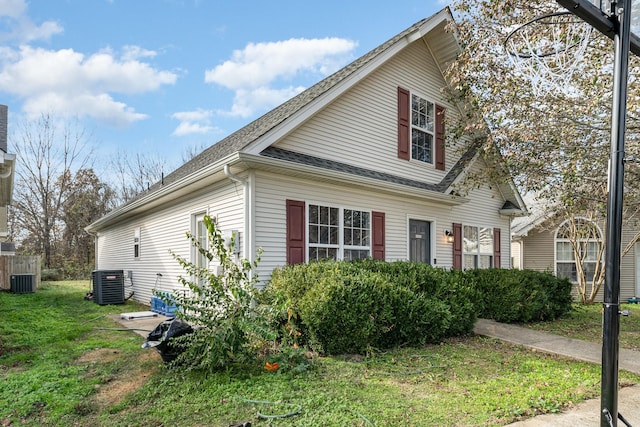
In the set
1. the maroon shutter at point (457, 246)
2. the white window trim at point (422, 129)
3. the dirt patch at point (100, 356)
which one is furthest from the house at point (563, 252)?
the dirt patch at point (100, 356)

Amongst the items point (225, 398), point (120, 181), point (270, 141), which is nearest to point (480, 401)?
point (225, 398)

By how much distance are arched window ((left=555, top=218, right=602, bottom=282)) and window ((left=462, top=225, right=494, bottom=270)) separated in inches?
146

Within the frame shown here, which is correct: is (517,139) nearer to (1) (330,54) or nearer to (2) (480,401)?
(2) (480,401)

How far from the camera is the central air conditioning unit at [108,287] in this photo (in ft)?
33.9

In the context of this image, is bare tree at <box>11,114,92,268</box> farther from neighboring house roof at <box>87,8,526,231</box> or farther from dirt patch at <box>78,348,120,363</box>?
dirt patch at <box>78,348,120,363</box>

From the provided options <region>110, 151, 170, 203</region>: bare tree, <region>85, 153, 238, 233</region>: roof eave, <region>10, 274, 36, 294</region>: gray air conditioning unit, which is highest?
<region>110, 151, 170, 203</region>: bare tree

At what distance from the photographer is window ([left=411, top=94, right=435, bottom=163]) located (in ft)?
31.1

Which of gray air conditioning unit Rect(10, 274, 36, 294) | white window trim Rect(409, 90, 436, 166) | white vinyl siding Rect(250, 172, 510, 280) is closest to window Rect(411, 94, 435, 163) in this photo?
white window trim Rect(409, 90, 436, 166)

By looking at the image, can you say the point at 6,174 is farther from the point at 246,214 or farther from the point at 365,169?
the point at 365,169

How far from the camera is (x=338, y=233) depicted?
25.1ft

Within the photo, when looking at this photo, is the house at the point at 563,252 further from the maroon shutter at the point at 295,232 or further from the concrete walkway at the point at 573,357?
the maroon shutter at the point at 295,232

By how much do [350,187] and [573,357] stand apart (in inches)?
177

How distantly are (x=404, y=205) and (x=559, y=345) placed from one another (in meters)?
4.04

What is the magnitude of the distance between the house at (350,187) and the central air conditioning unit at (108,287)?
573mm
